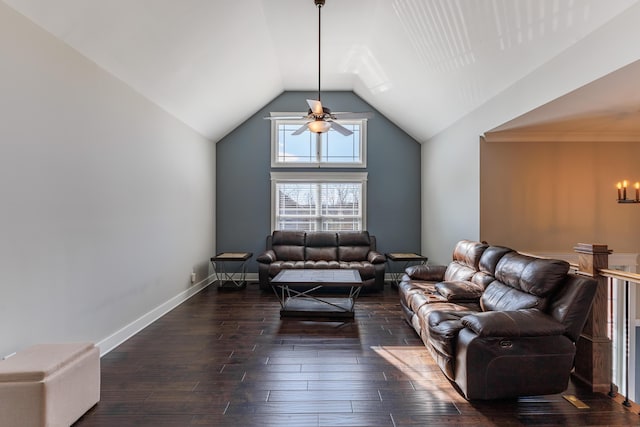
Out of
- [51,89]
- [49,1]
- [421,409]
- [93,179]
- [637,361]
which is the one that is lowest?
[637,361]

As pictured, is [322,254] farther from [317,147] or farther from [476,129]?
[476,129]

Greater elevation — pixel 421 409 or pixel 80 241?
pixel 80 241

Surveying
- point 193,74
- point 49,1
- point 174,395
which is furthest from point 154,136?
point 174,395

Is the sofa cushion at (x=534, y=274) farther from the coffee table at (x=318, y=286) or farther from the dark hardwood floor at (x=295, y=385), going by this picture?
the coffee table at (x=318, y=286)

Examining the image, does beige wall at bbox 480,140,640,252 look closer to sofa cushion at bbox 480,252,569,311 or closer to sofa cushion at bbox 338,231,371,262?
sofa cushion at bbox 480,252,569,311

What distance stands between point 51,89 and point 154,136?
1619 millimetres

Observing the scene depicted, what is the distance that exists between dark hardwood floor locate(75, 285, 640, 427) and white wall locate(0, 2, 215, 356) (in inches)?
26.3

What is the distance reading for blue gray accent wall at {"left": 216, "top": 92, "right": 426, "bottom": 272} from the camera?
22.1 ft

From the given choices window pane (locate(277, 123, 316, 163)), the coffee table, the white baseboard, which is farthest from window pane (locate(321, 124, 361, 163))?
the white baseboard

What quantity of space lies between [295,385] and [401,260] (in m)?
3.69

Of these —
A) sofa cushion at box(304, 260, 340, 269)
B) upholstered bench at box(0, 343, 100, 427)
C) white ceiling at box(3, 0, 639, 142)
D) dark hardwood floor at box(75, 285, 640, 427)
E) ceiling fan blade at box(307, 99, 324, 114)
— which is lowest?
dark hardwood floor at box(75, 285, 640, 427)

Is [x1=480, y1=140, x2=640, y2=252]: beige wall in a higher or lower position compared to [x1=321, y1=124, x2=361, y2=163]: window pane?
lower

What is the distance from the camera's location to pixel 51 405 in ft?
6.47

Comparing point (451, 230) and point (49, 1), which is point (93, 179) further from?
point (451, 230)
